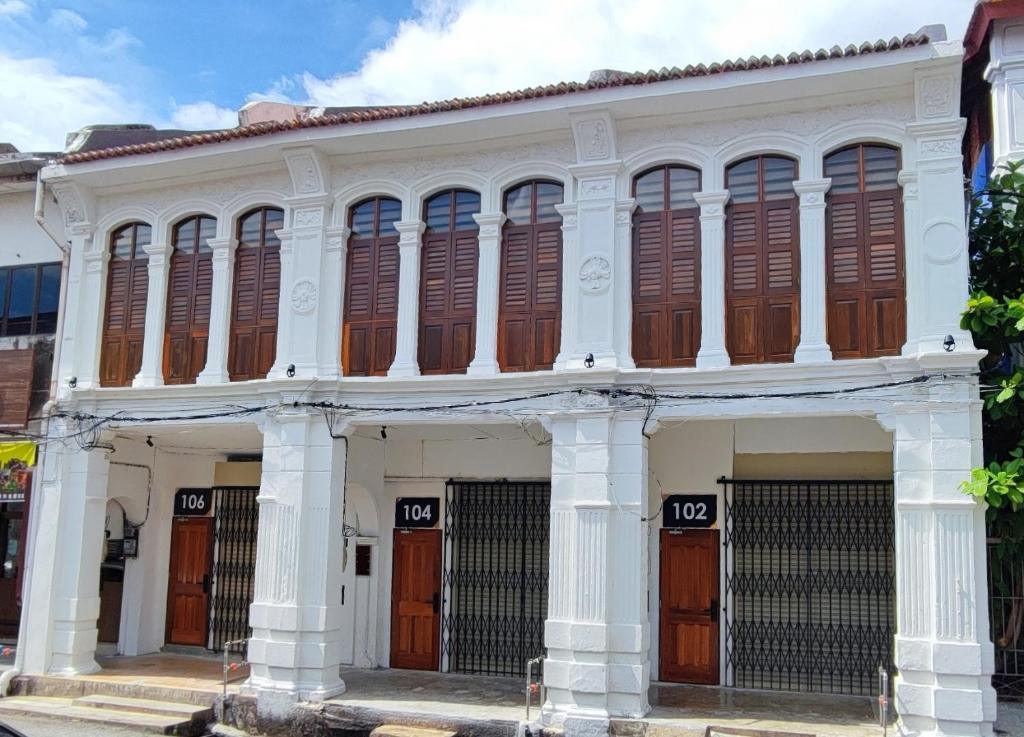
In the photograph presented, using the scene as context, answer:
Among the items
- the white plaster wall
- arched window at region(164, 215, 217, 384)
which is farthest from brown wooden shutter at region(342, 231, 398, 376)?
the white plaster wall

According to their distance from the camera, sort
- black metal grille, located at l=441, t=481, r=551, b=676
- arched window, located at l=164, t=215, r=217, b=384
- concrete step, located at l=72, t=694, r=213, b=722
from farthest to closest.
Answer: black metal grille, located at l=441, t=481, r=551, b=676
arched window, located at l=164, t=215, r=217, b=384
concrete step, located at l=72, t=694, r=213, b=722

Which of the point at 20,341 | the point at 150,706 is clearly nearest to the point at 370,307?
the point at 150,706

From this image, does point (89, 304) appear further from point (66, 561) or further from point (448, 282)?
point (448, 282)

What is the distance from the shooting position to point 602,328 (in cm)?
1178

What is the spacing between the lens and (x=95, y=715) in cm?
1256

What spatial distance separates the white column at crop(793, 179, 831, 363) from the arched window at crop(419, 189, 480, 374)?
4064 mm

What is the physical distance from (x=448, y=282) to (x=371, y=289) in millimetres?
1080

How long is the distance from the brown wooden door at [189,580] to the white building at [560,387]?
72 mm

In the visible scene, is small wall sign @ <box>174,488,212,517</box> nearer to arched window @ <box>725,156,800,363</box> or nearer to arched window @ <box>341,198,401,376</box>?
arched window @ <box>341,198,401,376</box>

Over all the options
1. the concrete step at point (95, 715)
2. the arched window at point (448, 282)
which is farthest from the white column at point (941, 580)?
the concrete step at point (95, 715)

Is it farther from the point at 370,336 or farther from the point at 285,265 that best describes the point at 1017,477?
the point at 285,265

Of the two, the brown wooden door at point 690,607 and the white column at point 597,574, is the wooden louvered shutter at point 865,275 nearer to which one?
the white column at point 597,574

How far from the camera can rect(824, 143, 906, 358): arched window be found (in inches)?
437

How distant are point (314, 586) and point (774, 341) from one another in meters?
6.43
